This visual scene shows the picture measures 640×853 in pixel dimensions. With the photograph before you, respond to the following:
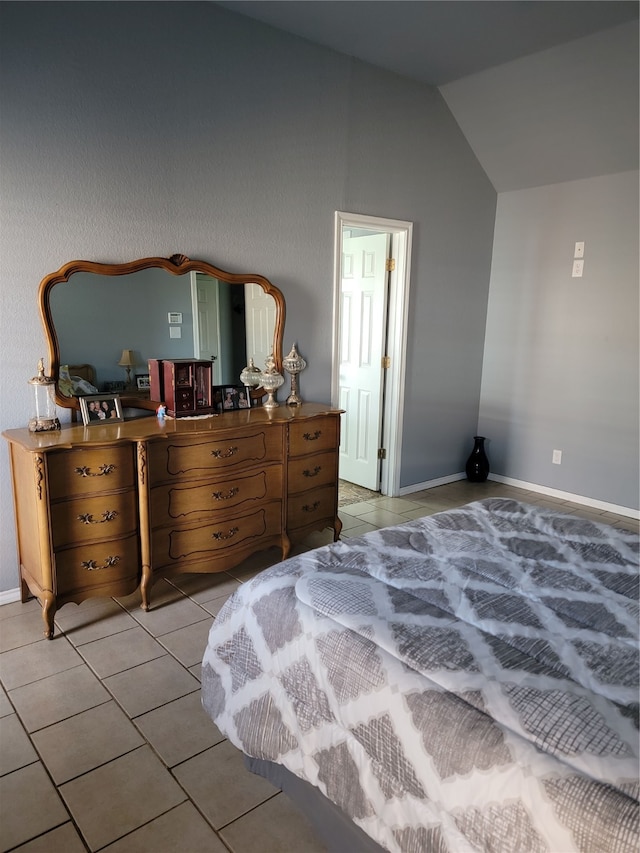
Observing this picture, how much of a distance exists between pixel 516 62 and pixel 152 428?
315 centimetres

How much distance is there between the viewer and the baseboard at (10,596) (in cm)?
282

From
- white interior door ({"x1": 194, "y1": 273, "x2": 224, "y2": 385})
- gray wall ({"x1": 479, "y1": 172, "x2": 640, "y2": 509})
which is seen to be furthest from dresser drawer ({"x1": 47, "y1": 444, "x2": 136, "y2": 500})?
gray wall ({"x1": 479, "y1": 172, "x2": 640, "y2": 509})

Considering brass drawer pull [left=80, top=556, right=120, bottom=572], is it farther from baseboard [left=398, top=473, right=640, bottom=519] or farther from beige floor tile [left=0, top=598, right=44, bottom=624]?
baseboard [left=398, top=473, right=640, bottom=519]

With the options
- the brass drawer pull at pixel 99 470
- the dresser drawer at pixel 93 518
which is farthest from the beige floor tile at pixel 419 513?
the brass drawer pull at pixel 99 470

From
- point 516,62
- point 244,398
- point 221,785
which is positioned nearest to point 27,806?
point 221,785

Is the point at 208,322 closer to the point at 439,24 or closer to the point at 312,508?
the point at 312,508

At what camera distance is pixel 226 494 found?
295 centimetres

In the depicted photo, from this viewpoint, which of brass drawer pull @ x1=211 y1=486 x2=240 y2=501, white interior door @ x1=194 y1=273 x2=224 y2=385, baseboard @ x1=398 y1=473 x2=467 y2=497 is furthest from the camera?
baseboard @ x1=398 y1=473 x2=467 y2=497

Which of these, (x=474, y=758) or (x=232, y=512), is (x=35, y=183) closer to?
(x=232, y=512)

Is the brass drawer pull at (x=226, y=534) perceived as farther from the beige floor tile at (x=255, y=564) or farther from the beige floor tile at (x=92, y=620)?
the beige floor tile at (x=92, y=620)

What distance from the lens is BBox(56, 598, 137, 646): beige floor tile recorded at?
2582 mm

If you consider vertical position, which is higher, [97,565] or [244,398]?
[244,398]

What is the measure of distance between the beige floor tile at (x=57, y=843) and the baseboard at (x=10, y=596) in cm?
146

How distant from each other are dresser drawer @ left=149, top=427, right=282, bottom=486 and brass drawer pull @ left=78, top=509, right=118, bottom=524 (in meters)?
0.21
